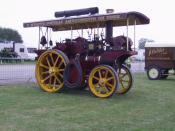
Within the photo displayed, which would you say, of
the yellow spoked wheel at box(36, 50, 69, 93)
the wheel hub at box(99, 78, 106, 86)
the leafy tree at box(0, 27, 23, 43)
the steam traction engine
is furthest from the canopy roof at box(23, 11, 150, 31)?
the leafy tree at box(0, 27, 23, 43)

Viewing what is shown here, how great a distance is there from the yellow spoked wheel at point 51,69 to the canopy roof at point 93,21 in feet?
3.07

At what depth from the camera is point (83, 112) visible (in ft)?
27.5

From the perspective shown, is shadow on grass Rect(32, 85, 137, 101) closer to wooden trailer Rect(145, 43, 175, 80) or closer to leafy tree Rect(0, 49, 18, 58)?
wooden trailer Rect(145, 43, 175, 80)

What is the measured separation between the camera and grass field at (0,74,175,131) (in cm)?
698

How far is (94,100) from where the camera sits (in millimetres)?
10375

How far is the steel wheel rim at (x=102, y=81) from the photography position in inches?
423

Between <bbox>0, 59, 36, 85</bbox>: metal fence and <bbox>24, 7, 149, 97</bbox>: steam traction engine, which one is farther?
<bbox>0, 59, 36, 85</bbox>: metal fence

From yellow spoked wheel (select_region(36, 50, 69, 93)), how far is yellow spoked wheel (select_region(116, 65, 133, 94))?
1.74m

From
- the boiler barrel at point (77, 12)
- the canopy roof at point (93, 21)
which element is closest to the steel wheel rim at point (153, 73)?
the canopy roof at point (93, 21)

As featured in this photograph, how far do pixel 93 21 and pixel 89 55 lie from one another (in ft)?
3.41

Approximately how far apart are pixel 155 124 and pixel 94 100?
10.8 feet

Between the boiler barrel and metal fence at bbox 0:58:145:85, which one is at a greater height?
the boiler barrel

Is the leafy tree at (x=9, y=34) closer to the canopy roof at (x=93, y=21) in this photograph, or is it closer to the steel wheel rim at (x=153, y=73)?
the steel wheel rim at (x=153, y=73)

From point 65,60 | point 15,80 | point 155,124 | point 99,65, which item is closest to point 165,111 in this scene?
point 155,124
